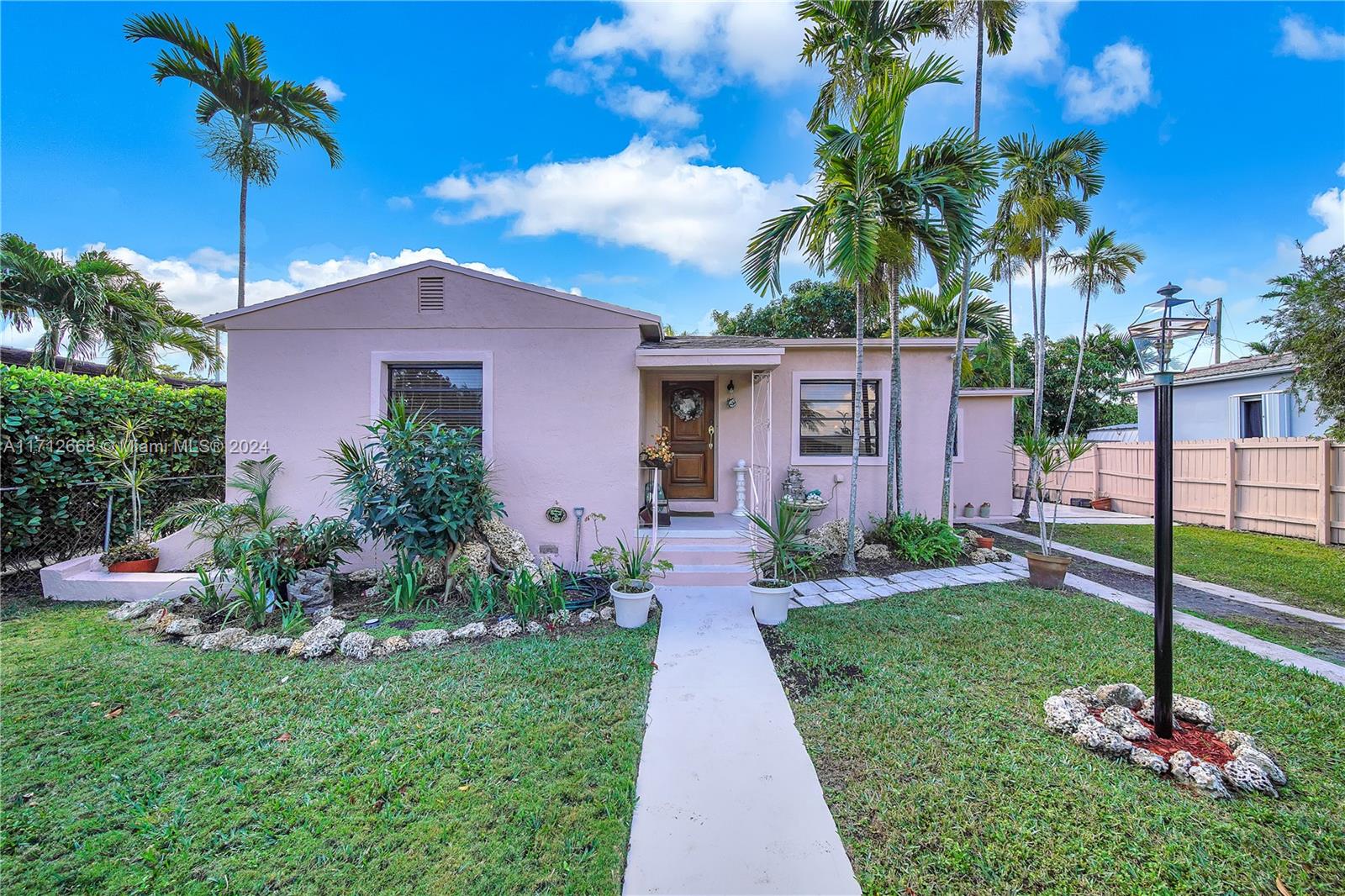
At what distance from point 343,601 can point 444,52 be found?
8.32 meters

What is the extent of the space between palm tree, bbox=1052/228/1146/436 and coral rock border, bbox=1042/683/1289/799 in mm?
11022

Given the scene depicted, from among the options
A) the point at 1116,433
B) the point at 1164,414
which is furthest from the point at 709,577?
the point at 1116,433

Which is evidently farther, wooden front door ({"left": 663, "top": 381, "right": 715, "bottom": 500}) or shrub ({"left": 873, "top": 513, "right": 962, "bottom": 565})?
wooden front door ({"left": 663, "top": 381, "right": 715, "bottom": 500})

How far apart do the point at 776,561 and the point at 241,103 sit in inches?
507

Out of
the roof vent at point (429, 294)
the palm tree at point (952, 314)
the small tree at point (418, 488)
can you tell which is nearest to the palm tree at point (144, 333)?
the roof vent at point (429, 294)

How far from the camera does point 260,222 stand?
9.93 meters

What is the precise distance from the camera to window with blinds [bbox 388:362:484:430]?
662 cm

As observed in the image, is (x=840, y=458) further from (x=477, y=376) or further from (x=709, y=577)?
(x=477, y=376)

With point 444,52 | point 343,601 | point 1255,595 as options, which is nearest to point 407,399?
point 343,601

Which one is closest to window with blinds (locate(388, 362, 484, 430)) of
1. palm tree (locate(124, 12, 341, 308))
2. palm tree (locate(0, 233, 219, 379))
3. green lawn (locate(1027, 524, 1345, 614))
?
palm tree (locate(0, 233, 219, 379))

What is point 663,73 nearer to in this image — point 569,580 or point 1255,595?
point 569,580

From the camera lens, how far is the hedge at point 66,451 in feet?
17.9

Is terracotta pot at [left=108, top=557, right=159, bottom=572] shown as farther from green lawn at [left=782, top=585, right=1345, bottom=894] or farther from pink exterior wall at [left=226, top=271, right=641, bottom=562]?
green lawn at [left=782, top=585, right=1345, bottom=894]

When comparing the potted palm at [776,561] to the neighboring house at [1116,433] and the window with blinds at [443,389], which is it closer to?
the window with blinds at [443,389]
